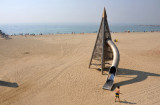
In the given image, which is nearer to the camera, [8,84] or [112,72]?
[8,84]

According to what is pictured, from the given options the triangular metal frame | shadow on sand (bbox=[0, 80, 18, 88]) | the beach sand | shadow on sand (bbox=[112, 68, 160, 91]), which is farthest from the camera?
the triangular metal frame

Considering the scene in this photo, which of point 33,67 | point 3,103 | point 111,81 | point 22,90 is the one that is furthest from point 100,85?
point 33,67

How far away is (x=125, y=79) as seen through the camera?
483 inches

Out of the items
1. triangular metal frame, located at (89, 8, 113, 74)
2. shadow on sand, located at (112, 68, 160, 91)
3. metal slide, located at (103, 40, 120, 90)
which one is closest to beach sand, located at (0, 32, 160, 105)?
shadow on sand, located at (112, 68, 160, 91)

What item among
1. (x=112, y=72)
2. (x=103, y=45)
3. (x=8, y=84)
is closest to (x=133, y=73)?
(x=112, y=72)

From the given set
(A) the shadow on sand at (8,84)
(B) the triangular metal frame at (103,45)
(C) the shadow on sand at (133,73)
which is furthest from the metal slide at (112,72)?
(A) the shadow on sand at (8,84)

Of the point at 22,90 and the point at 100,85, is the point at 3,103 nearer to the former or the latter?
the point at 22,90

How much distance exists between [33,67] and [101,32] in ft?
30.2

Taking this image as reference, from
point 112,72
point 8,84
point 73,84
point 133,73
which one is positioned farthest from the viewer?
point 133,73

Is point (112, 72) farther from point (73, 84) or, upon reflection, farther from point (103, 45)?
point (73, 84)

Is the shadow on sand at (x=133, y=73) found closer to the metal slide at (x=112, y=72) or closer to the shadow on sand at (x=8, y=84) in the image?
the metal slide at (x=112, y=72)

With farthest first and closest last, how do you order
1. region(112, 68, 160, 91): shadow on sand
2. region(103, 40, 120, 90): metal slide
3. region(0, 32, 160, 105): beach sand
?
region(112, 68, 160, 91): shadow on sand
region(103, 40, 120, 90): metal slide
region(0, 32, 160, 105): beach sand

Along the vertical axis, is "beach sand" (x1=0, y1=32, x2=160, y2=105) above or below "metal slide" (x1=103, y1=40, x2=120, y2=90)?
below

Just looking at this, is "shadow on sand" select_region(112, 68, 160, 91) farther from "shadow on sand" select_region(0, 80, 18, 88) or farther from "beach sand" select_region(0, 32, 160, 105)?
"shadow on sand" select_region(0, 80, 18, 88)
